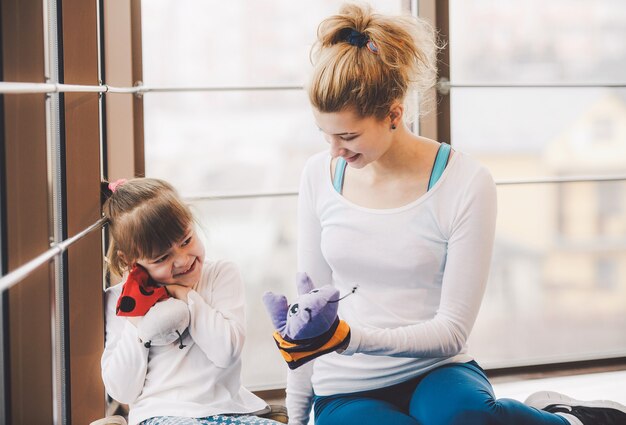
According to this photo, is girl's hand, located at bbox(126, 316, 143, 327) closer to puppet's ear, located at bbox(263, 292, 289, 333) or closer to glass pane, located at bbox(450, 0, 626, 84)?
puppet's ear, located at bbox(263, 292, 289, 333)

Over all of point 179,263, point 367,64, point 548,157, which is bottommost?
point 179,263

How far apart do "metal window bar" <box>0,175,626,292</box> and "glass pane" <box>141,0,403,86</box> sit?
0.32 meters

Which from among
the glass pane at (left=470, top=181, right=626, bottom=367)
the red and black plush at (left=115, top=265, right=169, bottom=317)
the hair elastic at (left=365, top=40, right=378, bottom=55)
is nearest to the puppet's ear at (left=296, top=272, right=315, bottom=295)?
the red and black plush at (left=115, top=265, right=169, bottom=317)

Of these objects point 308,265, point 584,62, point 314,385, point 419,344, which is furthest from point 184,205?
point 584,62

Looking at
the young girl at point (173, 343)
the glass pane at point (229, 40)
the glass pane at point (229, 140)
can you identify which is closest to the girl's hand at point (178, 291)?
the young girl at point (173, 343)

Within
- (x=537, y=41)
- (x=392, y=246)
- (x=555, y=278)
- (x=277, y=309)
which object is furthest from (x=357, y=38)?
(x=555, y=278)

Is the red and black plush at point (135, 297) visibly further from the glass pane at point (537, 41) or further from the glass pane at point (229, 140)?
the glass pane at point (537, 41)

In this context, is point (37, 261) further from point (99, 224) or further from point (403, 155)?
point (403, 155)

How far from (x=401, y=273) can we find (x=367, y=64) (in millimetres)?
420

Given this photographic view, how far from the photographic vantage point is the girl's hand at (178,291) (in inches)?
59.9

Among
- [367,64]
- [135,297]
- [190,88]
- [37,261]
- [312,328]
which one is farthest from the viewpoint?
[190,88]

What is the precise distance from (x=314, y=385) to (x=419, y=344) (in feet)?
0.98

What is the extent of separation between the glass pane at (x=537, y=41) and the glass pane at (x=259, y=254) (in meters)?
0.70

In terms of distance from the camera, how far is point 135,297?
1.46m
